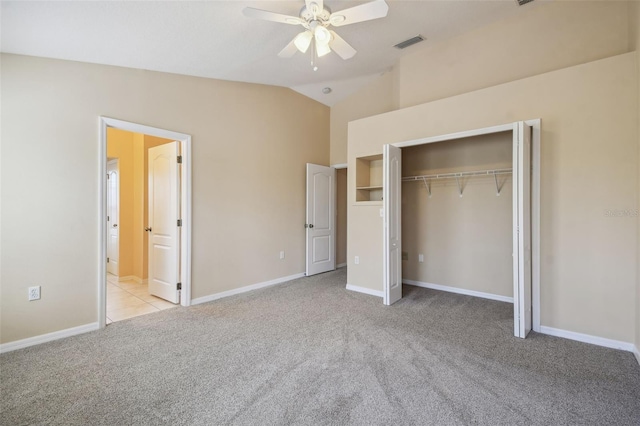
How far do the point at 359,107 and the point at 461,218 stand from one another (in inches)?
112

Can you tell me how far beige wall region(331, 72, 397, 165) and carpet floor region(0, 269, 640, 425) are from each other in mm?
3604

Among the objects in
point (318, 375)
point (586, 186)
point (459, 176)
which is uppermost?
point (459, 176)

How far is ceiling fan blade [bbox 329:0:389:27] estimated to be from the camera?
7.38 feet

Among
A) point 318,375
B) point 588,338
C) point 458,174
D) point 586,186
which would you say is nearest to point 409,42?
point 458,174

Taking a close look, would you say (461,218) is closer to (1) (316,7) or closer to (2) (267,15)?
(1) (316,7)

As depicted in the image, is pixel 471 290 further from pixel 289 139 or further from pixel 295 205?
pixel 289 139

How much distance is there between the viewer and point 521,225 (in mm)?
2812

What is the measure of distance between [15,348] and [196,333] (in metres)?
1.54

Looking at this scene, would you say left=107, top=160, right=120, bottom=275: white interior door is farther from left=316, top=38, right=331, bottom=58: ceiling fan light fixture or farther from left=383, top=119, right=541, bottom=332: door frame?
left=383, top=119, right=541, bottom=332: door frame

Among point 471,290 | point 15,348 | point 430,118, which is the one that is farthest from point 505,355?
point 15,348

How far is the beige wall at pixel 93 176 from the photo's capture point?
2.69 metres

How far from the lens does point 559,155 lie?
2.96 m

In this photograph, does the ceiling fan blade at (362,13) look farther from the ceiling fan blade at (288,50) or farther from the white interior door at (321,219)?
the white interior door at (321,219)

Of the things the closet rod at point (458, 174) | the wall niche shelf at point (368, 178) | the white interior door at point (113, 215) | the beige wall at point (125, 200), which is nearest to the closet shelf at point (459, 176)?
the closet rod at point (458, 174)
